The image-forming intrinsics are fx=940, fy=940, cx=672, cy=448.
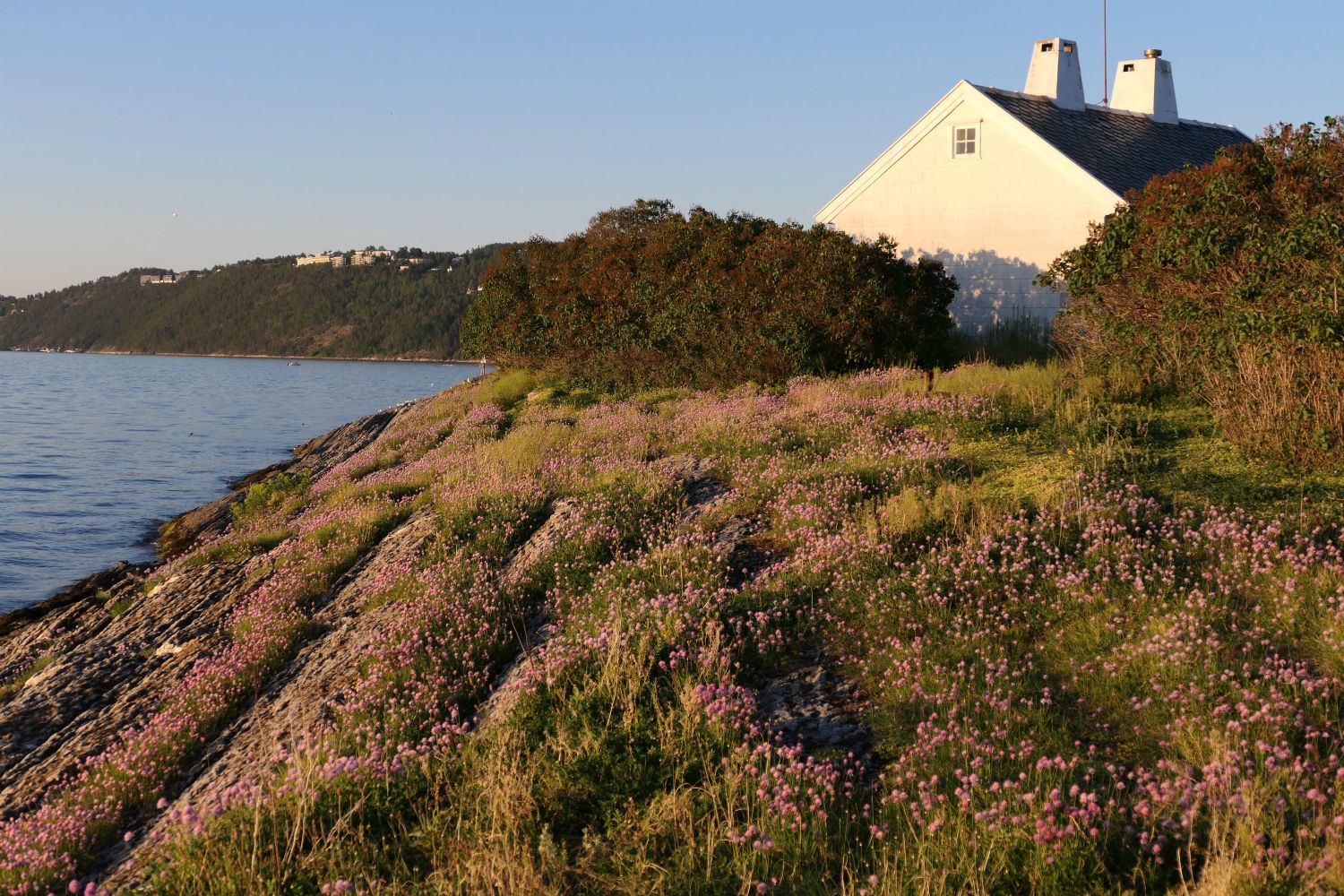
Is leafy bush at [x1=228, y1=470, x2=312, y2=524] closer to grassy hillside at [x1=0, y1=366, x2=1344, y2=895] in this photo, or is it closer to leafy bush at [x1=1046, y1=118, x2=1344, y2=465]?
grassy hillside at [x1=0, y1=366, x2=1344, y2=895]

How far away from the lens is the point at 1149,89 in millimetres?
31422

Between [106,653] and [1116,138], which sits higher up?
[1116,138]

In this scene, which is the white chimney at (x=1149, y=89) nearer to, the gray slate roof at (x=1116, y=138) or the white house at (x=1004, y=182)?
the gray slate roof at (x=1116, y=138)

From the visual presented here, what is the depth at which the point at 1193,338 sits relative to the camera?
1285 centimetres

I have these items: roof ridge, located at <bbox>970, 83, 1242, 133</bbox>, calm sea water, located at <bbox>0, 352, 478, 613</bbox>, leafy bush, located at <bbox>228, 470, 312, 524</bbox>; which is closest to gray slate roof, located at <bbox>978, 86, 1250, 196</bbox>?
roof ridge, located at <bbox>970, 83, 1242, 133</bbox>

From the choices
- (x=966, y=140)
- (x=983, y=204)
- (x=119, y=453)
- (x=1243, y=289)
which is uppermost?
(x=966, y=140)

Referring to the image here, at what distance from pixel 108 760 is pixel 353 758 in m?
3.04

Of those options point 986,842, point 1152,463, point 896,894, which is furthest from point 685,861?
point 1152,463

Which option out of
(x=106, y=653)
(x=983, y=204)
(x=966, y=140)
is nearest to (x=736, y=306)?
(x=983, y=204)

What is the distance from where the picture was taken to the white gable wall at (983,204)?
23953 mm

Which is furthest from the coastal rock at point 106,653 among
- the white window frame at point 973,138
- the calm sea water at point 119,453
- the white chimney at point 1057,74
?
the white chimney at point 1057,74

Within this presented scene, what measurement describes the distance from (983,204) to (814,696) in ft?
71.9

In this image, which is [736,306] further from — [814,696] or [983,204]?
[814,696]

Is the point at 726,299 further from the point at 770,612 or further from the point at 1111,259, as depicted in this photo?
the point at 770,612
